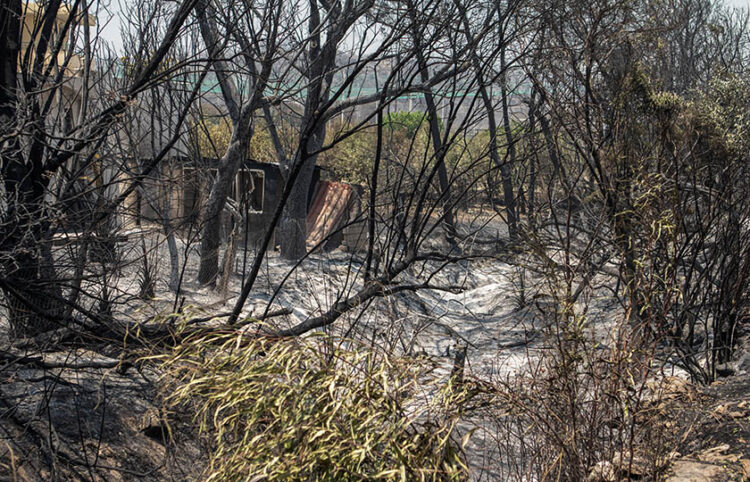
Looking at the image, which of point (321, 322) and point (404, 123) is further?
point (404, 123)

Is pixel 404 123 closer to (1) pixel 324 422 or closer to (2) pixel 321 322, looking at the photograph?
(2) pixel 321 322

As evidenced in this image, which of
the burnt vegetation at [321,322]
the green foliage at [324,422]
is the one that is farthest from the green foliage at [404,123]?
the green foliage at [324,422]

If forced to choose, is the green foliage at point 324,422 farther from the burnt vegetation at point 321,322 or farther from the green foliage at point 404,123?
the green foliage at point 404,123

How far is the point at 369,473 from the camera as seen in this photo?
8.38 ft

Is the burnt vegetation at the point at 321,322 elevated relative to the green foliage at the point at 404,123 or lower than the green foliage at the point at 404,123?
lower

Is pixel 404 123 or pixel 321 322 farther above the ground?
pixel 404 123

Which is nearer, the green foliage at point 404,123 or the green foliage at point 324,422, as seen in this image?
the green foliage at point 324,422

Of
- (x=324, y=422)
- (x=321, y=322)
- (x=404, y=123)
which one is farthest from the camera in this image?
(x=404, y=123)

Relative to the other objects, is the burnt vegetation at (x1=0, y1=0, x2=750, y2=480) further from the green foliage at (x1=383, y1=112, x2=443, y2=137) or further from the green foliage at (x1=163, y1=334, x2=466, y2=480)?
the green foliage at (x1=383, y1=112, x2=443, y2=137)

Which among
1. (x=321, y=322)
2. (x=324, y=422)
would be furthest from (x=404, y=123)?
(x=324, y=422)

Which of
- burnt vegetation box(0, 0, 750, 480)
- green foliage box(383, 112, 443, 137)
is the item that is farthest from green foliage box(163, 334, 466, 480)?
green foliage box(383, 112, 443, 137)

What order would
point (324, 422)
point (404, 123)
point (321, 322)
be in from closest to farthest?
1. point (324, 422)
2. point (321, 322)
3. point (404, 123)

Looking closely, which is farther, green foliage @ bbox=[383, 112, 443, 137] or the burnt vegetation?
green foliage @ bbox=[383, 112, 443, 137]

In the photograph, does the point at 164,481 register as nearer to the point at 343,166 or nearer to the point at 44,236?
the point at 44,236
